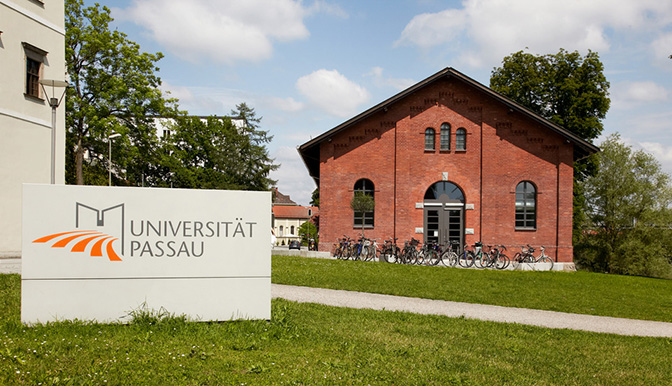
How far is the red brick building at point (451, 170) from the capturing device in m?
26.8

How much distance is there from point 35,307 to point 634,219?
134 ft

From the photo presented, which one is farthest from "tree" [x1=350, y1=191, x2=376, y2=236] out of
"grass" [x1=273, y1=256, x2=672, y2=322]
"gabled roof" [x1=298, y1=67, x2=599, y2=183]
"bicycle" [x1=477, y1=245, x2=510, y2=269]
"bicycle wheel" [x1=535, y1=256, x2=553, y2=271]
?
"bicycle wheel" [x1=535, y1=256, x2=553, y2=271]

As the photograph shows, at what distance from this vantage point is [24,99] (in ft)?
65.4

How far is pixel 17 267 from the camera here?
14094 millimetres

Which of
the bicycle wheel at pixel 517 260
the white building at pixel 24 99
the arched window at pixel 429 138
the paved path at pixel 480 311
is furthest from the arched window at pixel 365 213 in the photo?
the paved path at pixel 480 311

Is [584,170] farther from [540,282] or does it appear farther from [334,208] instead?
[540,282]

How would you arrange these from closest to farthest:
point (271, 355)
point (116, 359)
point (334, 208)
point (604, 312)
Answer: point (116, 359) → point (271, 355) → point (604, 312) → point (334, 208)

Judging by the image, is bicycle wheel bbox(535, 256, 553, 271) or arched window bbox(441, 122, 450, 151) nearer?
bicycle wheel bbox(535, 256, 553, 271)

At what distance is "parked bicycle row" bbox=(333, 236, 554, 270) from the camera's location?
23.8 metres

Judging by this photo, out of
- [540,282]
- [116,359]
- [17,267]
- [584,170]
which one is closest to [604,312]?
[540,282]

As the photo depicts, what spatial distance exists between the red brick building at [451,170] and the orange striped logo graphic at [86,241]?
19847 millimetres

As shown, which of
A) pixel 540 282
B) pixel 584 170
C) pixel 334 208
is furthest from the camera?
pixel 584 170

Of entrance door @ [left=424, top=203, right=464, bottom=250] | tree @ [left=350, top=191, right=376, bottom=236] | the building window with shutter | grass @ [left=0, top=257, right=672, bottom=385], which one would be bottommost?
grass @ [left=0, top=257, right=672, bottom=385]

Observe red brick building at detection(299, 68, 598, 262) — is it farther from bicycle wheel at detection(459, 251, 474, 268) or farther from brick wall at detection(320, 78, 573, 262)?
bicycle wheel at detection(459, 251, 474, 268)
